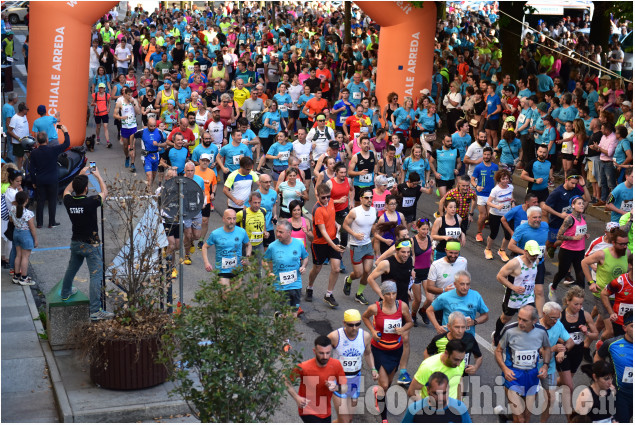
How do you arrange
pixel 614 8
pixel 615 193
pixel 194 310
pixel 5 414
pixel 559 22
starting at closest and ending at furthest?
pixel 194 310 < pixel 5 414 < pixel 615 193 < pixel 614 8 < pixel 559 22

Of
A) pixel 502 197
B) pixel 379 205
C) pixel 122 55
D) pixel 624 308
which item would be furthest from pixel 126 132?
pixel 624 308

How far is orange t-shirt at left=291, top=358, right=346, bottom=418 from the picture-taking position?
27.6 feet

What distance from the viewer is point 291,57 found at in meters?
27.9

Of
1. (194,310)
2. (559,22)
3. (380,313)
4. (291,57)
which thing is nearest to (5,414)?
(194,310)

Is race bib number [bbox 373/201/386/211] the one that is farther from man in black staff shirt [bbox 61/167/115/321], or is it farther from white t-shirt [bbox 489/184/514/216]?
man in black staff shirt [bbox 61/167/115/321]

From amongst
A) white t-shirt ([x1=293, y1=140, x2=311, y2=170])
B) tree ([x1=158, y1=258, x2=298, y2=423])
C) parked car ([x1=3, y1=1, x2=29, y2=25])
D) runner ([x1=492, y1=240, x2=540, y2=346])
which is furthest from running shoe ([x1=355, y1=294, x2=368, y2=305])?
parked car ([x1=3, y1=1, x2=29, y2=25])

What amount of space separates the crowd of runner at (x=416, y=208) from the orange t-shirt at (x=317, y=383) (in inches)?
0.7

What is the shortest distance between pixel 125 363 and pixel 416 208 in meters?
7.41

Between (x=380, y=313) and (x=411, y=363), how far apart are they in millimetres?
1555

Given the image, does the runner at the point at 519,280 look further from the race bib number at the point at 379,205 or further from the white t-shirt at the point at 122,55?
the white t-shirt at the point at 122,55

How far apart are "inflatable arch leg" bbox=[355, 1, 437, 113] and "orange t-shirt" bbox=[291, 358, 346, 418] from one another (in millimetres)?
14197

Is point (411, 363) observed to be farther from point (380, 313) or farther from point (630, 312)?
point (630, 312)

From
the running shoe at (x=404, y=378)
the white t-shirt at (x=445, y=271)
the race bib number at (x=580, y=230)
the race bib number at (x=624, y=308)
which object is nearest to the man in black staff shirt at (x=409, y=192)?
the race bib number at (x=580, y=230)

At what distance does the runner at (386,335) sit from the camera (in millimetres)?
9492
